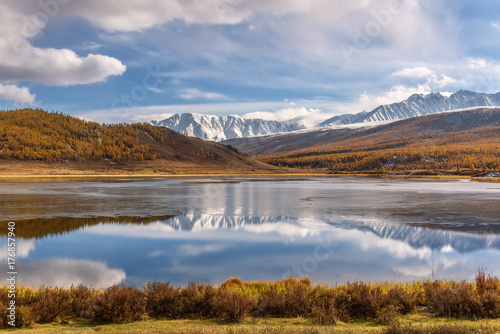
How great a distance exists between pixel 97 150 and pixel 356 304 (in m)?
157

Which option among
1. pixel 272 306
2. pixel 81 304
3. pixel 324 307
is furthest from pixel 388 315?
pixel 81 304

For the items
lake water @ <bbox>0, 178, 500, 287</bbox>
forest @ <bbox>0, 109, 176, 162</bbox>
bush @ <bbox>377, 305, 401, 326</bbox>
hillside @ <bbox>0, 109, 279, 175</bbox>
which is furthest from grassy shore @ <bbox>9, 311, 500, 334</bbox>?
forest @ <bbox>0, 109, 176, 162</bbox>

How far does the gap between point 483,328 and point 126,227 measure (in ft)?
64.7

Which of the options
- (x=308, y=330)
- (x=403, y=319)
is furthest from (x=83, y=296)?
(x=403, y=319)

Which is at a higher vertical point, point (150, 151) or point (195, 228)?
point (150, 151)

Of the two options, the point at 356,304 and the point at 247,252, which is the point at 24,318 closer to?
the point at 356,304

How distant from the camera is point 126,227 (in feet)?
75.4

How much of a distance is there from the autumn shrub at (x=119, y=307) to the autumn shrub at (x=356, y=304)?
5.03 meters

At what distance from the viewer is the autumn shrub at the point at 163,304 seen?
950 centimetres

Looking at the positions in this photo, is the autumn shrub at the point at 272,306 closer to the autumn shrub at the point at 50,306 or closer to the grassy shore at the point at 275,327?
the grassy shore at the point at 275,327

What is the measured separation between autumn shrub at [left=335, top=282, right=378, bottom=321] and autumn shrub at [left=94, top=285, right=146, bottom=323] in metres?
5.03

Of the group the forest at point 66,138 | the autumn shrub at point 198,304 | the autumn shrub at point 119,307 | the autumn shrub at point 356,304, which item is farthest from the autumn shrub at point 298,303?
the forest at point 66,138

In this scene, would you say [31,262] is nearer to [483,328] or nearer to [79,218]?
[79,218]

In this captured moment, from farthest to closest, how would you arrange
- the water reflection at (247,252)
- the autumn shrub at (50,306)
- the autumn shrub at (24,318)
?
the water reflection at (247,252)
the autumn shrub at (50,306)
the autumn shrub at (24,318)
